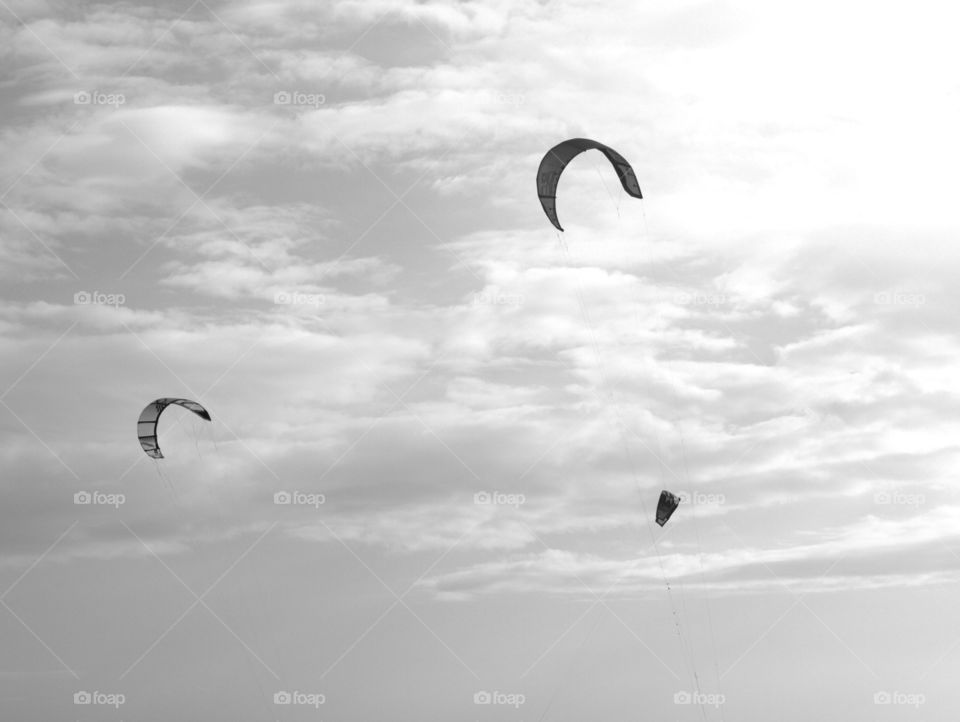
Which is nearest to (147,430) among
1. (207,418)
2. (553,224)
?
(207,418)

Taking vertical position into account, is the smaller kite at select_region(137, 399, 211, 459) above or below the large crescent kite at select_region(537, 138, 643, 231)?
below

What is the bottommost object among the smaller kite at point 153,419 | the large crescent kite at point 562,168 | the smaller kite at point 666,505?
the smaller kite at point 666,505

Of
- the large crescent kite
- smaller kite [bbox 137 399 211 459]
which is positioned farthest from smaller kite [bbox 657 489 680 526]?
smaller kite [bbox 137 399 211 459]

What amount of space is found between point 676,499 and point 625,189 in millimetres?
13273

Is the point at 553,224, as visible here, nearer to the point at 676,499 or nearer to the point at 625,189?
the point at 625,189

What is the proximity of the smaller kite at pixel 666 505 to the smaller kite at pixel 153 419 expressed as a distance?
2369cm

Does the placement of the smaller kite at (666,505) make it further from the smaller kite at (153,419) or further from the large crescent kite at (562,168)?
the smaller kite at (153,419)

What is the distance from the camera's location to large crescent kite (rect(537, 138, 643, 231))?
47.6 metres

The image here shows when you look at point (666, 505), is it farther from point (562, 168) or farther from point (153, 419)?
point (153, 419)

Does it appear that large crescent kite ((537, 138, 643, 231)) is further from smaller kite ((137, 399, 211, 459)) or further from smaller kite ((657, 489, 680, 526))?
smaller kite ((137, 399, 211, 459))

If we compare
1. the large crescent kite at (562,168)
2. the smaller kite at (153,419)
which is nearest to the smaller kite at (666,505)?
the large crescent kite at (562,168)

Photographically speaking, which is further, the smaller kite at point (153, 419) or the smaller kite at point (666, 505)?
the smaller kite at point (153, 419)

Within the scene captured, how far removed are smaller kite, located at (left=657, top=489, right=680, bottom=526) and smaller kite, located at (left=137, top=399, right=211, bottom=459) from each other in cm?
2369

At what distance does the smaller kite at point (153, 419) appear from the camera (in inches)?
2336
